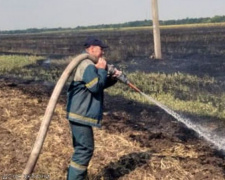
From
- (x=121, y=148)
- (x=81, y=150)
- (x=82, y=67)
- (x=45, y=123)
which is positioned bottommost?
(x=121, y=148)

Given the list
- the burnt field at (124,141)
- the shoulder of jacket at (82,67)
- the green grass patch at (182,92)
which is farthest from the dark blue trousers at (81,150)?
the green grass patch at (182,92)

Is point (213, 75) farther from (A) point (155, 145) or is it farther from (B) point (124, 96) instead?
(A) point (155, 145)

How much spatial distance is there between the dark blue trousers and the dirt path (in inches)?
31.1

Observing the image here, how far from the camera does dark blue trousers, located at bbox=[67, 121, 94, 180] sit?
5.06 meters

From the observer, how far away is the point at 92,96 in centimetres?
507

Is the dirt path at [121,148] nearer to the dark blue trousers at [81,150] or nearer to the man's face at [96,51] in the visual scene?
the dark blue trousers at [81,150]

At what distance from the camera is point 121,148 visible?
6926 millimetres

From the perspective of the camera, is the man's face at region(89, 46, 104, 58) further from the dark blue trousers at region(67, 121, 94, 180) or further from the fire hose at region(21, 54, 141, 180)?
the dark blue trousers at region(67, 121, 94, 180)

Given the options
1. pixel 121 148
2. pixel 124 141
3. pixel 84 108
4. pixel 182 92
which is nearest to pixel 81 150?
pixel 84 108

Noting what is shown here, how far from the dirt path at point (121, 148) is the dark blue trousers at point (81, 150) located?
0.79 meters

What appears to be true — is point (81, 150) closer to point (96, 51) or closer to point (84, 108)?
point (84, 108)

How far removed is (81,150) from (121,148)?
1933mm

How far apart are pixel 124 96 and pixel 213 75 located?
5064mm

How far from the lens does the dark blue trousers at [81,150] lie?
5062 millimetres
